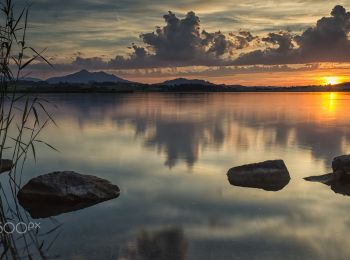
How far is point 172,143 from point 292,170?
1156cm

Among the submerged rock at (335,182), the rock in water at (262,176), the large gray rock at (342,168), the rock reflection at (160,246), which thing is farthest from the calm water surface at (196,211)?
the large gray rock at (342,168)

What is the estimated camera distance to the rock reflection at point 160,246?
8945mm

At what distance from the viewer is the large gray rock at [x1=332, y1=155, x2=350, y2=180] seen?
16.1 m

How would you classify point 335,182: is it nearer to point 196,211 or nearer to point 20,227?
point 196,211

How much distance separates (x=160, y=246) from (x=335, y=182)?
30.0 ft

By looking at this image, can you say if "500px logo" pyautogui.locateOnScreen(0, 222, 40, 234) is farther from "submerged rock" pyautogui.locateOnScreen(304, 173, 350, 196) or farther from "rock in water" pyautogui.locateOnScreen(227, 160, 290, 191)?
"submerged rock" pyautogui.locateOnScreen(304, 173, 350, 196)

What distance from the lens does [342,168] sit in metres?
16.2

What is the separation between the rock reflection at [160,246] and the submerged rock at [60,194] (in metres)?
3.11

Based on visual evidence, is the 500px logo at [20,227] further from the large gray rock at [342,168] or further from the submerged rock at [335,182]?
the large gray rock at [342,168]

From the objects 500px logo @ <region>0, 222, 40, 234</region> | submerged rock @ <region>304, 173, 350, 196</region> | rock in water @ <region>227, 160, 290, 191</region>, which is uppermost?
500px logo @ <region>0, 222, 40, 234</region>

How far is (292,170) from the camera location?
19094mm

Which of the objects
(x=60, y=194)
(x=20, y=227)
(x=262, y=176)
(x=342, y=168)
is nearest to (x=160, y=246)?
(x=20, y=227)

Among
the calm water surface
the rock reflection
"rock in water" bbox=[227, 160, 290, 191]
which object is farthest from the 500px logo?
"rock in water" bbox=[227, 160, 290, 191]

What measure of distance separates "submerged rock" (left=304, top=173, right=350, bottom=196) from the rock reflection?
7166mm
